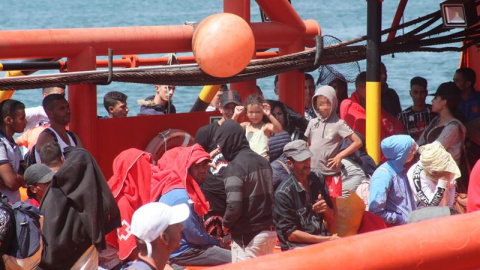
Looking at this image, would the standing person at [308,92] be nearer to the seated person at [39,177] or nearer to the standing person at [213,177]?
the standing person at [213,177]

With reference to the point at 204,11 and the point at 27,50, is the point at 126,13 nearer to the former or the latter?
the point at 204,11

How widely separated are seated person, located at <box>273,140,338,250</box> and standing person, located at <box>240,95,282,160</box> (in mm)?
1238

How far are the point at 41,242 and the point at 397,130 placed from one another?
15.3 feet

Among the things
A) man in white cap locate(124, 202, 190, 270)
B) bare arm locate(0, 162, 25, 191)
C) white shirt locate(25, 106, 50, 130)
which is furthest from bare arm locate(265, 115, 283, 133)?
man in white cap locate(124, 202, 190, 270)

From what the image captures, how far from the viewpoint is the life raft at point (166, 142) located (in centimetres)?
772

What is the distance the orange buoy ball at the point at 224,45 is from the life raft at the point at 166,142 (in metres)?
0.75

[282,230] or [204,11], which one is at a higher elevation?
[204,11]

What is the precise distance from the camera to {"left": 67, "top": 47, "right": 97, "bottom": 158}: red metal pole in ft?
23.9

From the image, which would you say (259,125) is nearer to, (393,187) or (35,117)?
(393,187)

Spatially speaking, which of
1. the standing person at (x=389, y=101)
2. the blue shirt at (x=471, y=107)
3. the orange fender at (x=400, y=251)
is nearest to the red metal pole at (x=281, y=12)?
the standing person at (x=389, y=101)

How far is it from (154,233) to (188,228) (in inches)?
92.9

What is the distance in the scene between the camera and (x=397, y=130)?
30.5ft

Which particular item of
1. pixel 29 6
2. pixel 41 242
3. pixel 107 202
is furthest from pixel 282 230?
pixel 29 6

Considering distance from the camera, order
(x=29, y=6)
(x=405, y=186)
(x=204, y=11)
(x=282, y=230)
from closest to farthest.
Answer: (x=282, y=230), (x=405, y=186), (x=204, y=11), (x=29, y=6)
